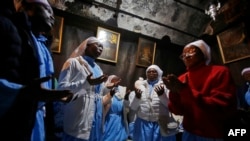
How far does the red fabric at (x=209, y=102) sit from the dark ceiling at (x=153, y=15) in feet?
14.6

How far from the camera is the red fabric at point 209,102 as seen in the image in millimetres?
2260

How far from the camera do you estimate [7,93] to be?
4.08 ft

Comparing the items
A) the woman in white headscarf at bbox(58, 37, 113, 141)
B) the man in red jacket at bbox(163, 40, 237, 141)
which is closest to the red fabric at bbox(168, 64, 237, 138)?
the man in red jacket at bbox(163, 40, 237, 141)

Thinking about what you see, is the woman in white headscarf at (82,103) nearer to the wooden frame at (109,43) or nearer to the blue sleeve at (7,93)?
the blue sleeve at (7,93)

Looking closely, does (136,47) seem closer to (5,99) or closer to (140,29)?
(140,29)

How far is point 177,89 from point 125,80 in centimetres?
435

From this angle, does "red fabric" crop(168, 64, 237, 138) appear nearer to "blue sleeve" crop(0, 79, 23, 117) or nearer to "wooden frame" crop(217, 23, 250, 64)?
"blue sleeve" crop(0, 79, 23, 117)

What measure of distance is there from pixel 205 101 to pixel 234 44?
16.2 feet

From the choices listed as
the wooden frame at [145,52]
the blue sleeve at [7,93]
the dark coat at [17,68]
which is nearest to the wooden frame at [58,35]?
the wooden frame at [145,52]

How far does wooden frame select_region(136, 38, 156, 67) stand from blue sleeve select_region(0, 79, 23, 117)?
573 centimetres

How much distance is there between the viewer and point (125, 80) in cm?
672

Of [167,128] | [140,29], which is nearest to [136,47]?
[140,29]

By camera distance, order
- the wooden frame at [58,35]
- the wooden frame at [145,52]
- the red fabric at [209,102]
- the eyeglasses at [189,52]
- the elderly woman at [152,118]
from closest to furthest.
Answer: the red fabric at [209,102]
the eyeglasses at [189,52]
the elderly woman at [152,118]
the wooden frame at [58,35]
the wooden frame at [145,52]

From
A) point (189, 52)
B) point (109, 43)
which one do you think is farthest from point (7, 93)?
point (109, 43)
